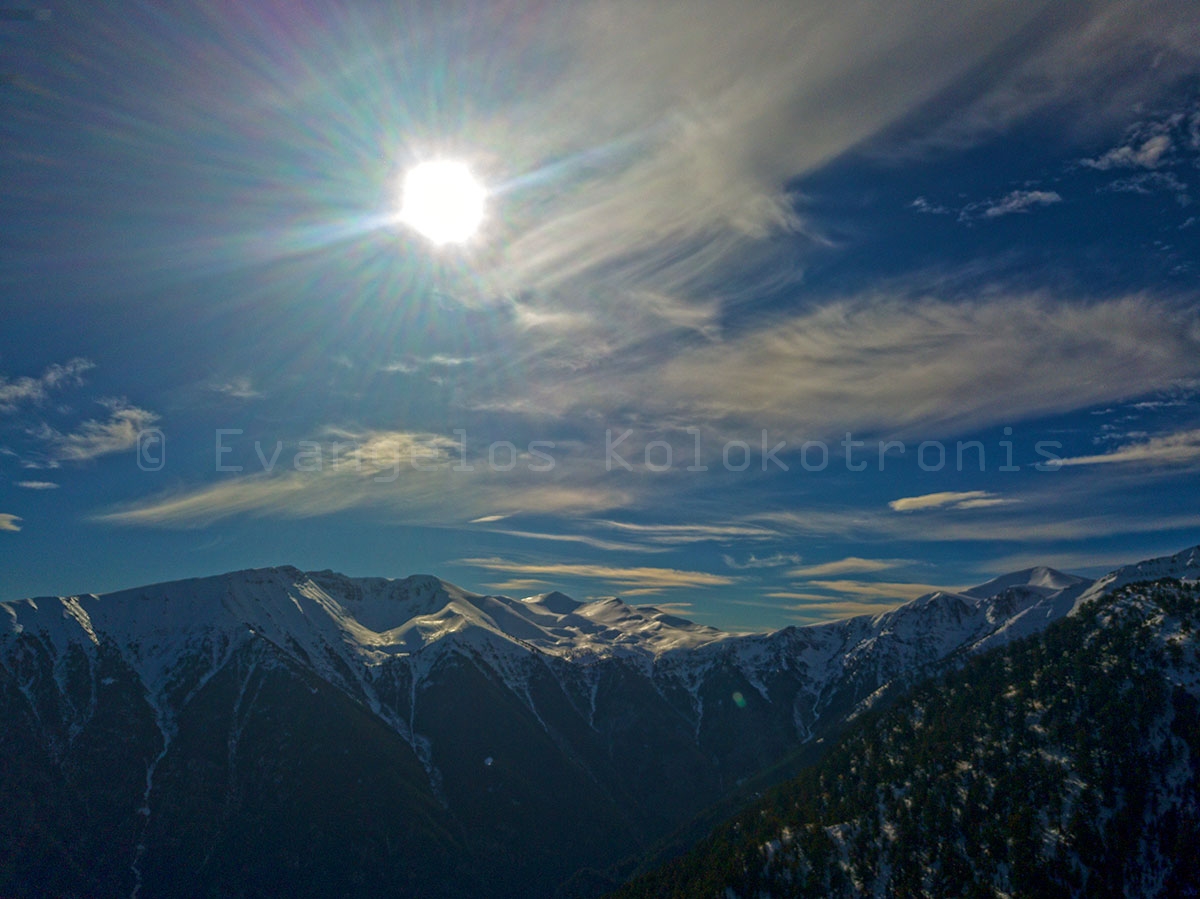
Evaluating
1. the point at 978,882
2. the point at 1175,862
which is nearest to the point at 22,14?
the point at 978,882

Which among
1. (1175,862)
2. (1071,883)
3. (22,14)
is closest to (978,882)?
(1071,883)

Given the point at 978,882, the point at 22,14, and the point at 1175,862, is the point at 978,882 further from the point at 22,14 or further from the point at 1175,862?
the point at 22,14

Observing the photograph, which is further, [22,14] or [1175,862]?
[1175,862]

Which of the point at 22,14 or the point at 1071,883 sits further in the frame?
the point at 1071,883

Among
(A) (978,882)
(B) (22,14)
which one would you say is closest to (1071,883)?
(A) (978,882)

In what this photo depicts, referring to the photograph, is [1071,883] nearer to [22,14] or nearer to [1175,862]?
[1175,862]

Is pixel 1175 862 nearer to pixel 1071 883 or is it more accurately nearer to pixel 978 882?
pixel 1071 883

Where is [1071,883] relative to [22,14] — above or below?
below
